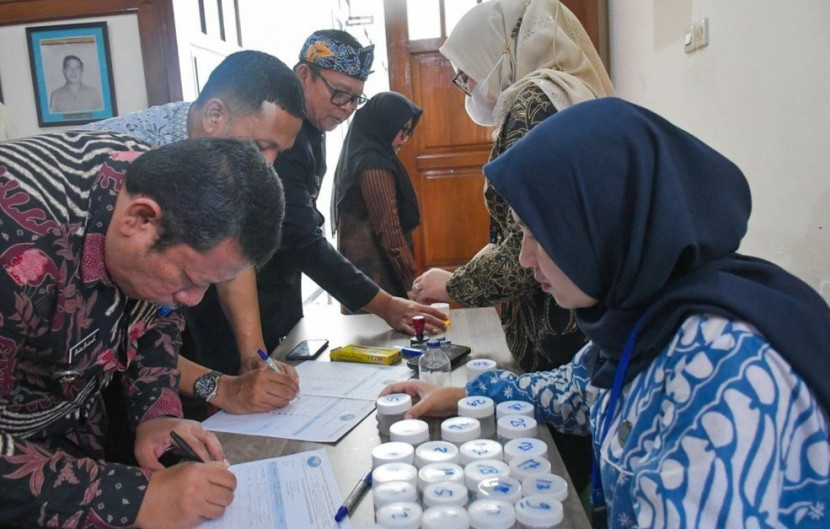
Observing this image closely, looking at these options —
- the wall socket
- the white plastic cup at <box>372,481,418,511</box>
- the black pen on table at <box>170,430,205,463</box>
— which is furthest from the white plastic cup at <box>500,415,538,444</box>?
the wall socket

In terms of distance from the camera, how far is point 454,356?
155cm

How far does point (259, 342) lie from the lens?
1710 millimetres

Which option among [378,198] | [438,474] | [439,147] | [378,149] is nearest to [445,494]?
[438,474]

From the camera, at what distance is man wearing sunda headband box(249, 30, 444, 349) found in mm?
1961

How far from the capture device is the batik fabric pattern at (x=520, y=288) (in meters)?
1.41

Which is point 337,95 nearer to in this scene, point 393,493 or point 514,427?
point 514,427

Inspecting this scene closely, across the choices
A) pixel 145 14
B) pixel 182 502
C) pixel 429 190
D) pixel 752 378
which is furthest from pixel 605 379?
pixel 429 190

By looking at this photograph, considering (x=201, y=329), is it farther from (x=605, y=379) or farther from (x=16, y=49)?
(x=16, y=49)

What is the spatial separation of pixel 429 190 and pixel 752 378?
357 cm

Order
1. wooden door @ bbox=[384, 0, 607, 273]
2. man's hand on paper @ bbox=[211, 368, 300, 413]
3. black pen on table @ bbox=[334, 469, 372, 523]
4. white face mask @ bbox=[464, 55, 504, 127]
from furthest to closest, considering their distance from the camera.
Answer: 1. wooden door @ bbox=[384, 0, 607, 273]
2. white face mask @ bbox=[464, 55, 504, 127]
3. man's hand on paper @ bbox=[211, 368, 300, 413]
4. black pen on table @ bbox=[334, 469, 372, 523]

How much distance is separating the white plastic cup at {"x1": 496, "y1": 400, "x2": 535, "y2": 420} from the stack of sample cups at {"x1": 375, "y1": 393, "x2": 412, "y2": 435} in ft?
0.58

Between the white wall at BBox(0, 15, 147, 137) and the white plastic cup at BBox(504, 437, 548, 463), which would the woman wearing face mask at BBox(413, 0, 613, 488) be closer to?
the white plastic cup at BBox(504, 437, 548, 463)

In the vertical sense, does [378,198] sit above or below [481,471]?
above

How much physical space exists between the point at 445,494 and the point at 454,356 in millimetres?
668
